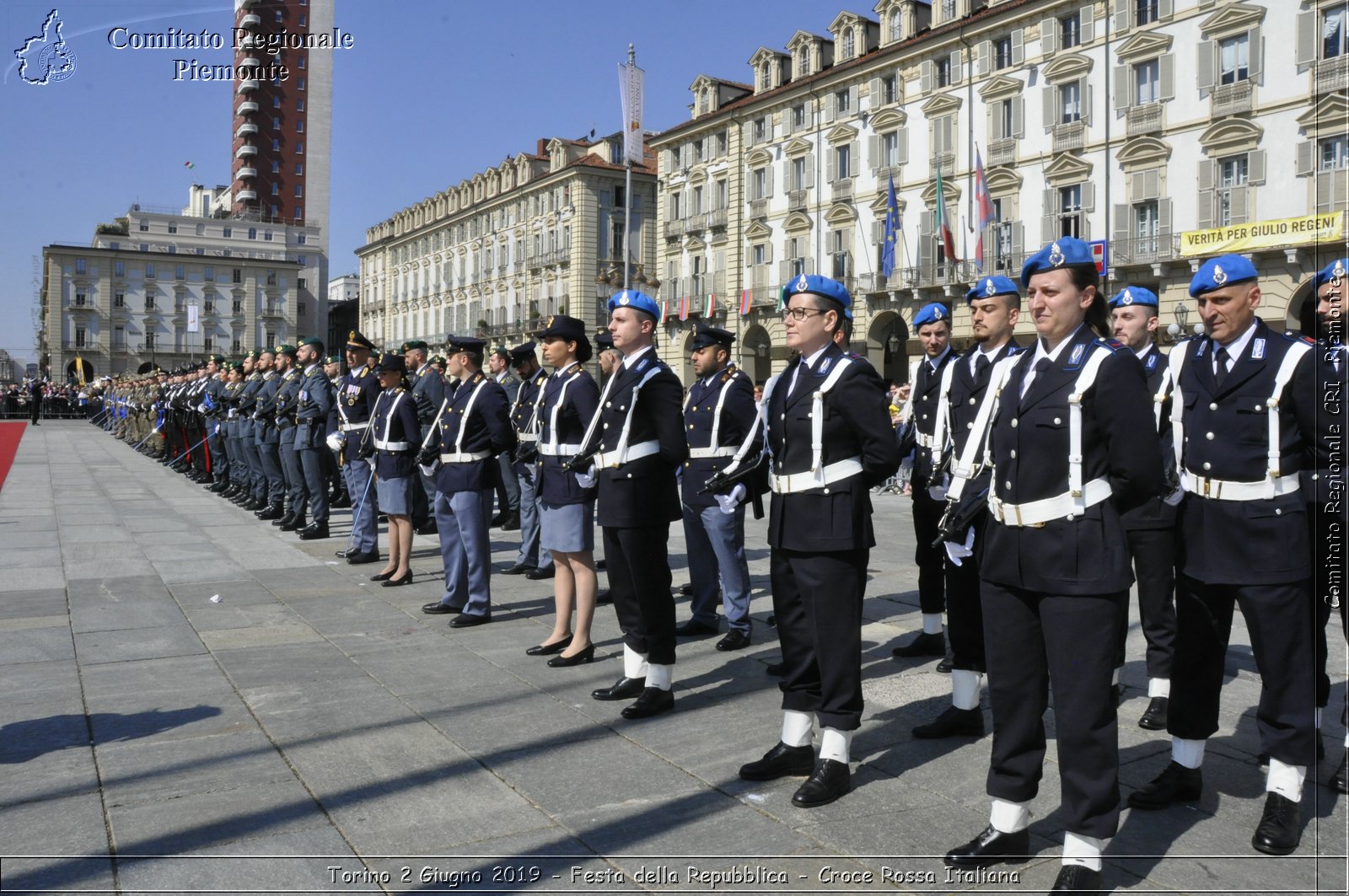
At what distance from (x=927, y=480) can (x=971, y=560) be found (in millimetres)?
1250

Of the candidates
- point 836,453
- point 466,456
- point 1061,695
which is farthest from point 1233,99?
point 1061,695

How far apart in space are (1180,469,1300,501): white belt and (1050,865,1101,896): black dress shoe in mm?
1569

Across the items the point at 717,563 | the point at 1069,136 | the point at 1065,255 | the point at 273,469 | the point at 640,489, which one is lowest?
the point at 717,563

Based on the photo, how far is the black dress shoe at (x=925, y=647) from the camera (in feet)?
21.9

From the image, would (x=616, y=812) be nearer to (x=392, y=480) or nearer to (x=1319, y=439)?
(x=1319, y=439)

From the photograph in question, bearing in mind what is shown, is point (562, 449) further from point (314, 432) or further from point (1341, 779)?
point (314, 432)

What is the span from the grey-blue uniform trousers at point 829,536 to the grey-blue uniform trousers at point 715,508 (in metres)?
2.46

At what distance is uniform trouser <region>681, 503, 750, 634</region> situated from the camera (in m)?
7.16

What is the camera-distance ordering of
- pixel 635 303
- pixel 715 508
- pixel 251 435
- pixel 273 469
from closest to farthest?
1. pixel 635 303
2. pixel 715 508
3. pixel 273 469
4. pixel 251 435

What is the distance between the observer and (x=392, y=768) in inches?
Result: 180

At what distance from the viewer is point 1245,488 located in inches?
161

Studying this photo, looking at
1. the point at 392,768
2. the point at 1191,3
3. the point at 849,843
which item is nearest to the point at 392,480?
the point at 392,768

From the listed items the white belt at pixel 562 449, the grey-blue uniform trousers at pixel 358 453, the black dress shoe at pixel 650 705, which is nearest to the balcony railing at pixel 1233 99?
the grey-blue uniform trousers at pixel 358 453

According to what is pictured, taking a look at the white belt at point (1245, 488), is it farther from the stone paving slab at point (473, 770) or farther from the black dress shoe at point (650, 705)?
the black dress shoe at point (650, 705)
